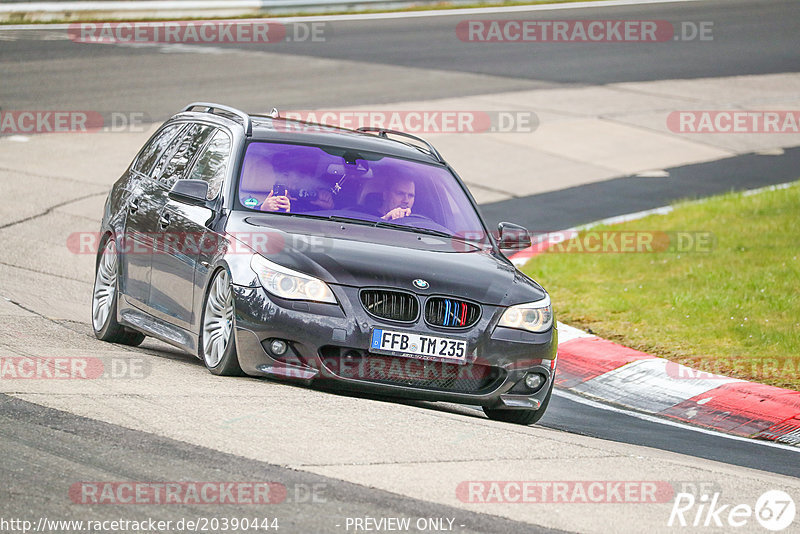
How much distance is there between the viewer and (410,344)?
7.66m

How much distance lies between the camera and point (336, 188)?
8828 millimetres

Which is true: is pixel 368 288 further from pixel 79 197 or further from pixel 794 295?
pixel 79 197

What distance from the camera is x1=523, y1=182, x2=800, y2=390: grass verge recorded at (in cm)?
1100

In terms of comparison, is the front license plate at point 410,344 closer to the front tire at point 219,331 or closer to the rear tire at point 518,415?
the rear tire at point 518,415

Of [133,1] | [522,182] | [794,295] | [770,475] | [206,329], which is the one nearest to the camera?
[770,475]

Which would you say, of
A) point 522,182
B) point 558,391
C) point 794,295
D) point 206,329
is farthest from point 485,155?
point 206,329

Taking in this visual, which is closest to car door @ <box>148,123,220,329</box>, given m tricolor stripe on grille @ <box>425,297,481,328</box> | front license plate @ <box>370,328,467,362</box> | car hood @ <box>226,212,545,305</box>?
car hood @ <box>226,212,545,305</box>

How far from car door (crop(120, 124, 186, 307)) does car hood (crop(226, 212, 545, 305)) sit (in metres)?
1.14

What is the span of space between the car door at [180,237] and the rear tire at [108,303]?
0.72 m

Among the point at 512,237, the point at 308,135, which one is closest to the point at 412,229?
the point at 512,237

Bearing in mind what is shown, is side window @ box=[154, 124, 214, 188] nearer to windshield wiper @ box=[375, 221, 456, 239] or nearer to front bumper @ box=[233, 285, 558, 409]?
windshield wiper @ box=[375, 221, 456, 239]

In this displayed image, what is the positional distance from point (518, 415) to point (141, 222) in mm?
3066

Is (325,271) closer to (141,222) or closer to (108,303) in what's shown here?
(141,222)

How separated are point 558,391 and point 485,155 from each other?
35.7ft
